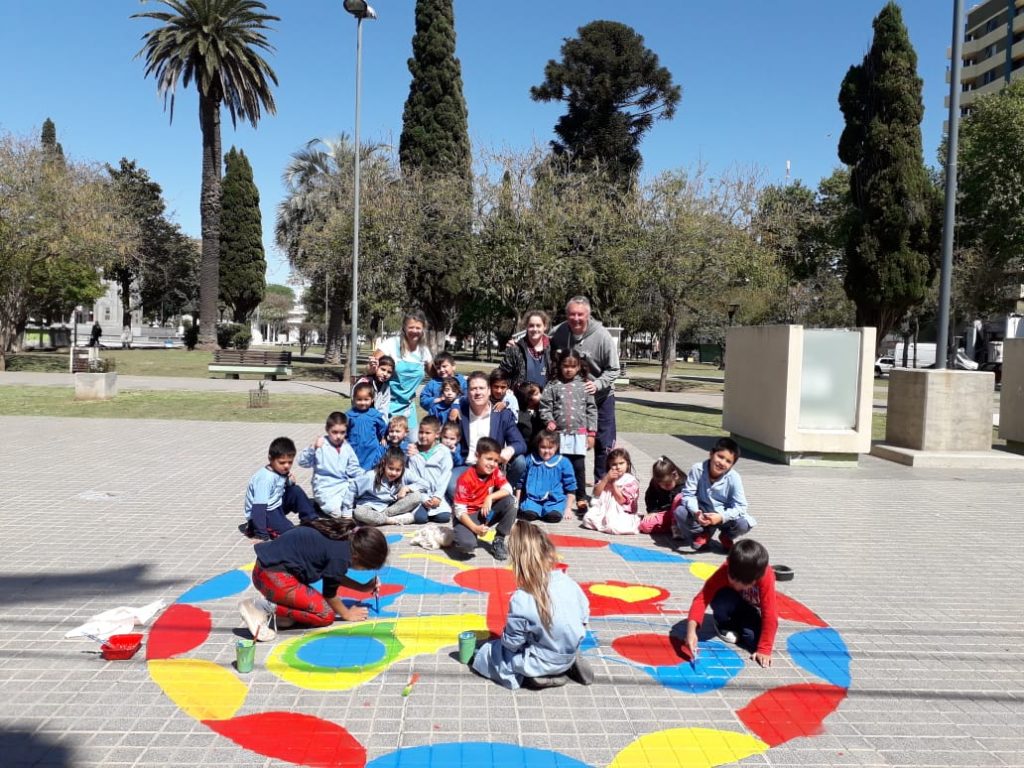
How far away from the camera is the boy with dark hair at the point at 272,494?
6012mm

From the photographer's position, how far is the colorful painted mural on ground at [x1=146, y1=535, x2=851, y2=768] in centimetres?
319

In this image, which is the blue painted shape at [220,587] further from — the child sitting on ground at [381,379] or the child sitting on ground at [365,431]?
the child sitting on ground at [381,379]

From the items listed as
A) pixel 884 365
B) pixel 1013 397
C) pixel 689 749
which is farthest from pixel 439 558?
pixel 884 365

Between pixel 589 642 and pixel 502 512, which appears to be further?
pixel 502 512

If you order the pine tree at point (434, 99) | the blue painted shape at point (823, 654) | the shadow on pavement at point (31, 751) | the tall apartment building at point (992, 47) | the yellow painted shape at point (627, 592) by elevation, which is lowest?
the yellow painted shape at point (627, 592)

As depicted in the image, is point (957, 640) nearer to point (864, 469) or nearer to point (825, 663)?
point (825, 663)

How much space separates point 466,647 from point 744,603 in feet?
5.29

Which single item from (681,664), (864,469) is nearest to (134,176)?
(864,469)

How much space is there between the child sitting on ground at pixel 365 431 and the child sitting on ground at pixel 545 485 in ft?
4.70

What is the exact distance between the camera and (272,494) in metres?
6.09

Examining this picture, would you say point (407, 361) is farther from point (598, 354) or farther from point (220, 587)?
point (220, 587)

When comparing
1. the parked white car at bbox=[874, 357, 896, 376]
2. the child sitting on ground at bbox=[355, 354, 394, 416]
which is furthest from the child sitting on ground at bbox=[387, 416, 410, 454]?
the parked white car at bbox=[874, 357, 896, 376]

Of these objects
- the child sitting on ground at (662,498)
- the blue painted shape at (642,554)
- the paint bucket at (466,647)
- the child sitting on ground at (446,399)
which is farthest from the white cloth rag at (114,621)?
the child sitting on ground at (662,498)

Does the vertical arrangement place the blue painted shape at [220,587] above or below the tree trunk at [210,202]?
below
